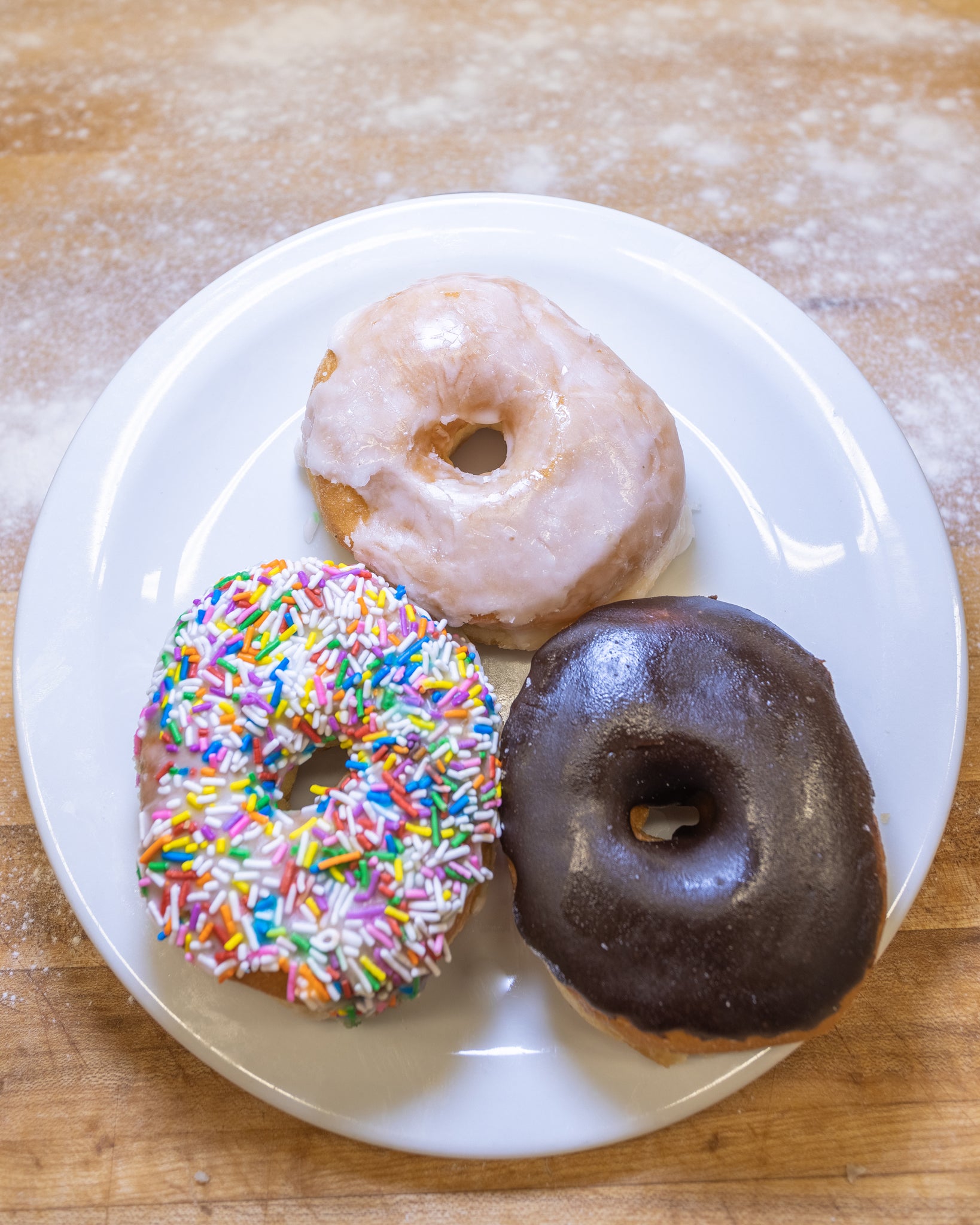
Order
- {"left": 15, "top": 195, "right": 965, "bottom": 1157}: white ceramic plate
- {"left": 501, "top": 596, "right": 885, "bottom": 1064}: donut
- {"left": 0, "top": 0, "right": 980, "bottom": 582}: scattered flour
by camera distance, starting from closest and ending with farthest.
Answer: {"left": 501, "top": 596, "right": 885, "bottom": 1064}: donut
{"left": 15, "top": 195, "right": 965, "bottom": 1157}: white ceramic plate
{"left": 0, "top": 0, "right": 980, "bottom": 582}: scattered flour

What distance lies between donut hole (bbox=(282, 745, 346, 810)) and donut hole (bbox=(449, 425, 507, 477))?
0.47 m

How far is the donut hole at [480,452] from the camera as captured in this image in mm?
1397

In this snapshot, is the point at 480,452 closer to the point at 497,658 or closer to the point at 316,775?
the point at 497,658

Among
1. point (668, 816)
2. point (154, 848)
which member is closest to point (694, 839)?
point (668, 816)

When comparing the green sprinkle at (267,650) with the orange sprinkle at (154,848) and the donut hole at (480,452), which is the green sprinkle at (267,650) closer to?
the orange sprinkle at (154,848)

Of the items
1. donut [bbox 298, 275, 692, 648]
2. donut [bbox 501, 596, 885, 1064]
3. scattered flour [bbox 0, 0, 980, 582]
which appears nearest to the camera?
donut [bbox 501, 596, 885, 1064]

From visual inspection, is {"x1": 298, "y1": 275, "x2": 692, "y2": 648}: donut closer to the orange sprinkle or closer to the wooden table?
the orange sprinkle

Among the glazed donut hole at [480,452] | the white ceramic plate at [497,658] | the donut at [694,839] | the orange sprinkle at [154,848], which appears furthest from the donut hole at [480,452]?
the orange sprinkle at [154,848]

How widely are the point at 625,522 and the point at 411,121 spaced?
1.14 m

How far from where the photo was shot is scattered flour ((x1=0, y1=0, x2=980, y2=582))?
5.51 ft

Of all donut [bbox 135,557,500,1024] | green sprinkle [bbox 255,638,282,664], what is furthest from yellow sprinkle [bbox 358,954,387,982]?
green sprinkle [bbox 255,638,282,664]

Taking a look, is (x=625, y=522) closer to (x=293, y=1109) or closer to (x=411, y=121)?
(x=293, y=1109)

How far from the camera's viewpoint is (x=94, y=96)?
6.16ft

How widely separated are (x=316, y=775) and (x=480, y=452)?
0.55 m
